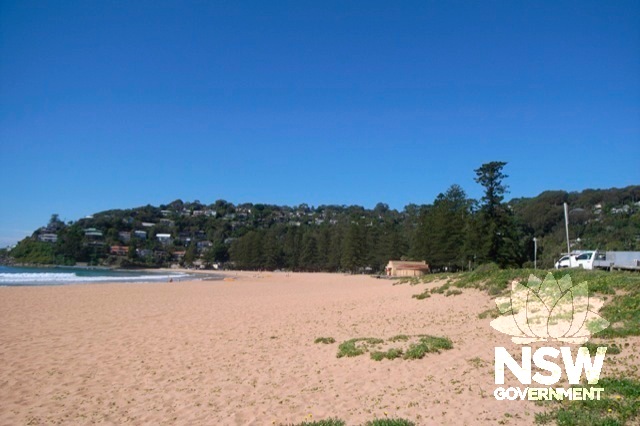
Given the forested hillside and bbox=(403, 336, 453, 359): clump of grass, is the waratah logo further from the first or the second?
the forested hillside

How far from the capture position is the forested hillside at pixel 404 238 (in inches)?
1565

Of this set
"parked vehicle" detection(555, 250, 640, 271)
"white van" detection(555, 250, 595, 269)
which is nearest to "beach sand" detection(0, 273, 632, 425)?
"parked vehicle" detection(555, 250, 640, 271)

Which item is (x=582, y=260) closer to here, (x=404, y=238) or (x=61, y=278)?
(x=404, y=238)

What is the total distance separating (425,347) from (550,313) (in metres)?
3.66

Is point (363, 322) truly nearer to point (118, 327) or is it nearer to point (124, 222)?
point (118, 327)

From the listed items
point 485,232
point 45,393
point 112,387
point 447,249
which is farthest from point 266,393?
point 447,249

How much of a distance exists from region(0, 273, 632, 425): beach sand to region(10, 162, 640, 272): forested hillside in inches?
945

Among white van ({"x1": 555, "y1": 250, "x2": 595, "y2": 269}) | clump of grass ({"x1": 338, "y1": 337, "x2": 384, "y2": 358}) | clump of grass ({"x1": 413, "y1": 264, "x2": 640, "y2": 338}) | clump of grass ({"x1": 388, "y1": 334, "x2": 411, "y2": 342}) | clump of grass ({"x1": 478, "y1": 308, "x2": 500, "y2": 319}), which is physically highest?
white van ({"x1": 555, "y1": 250, "x2": 595, "y2": 269})

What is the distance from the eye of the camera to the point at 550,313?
431 inches

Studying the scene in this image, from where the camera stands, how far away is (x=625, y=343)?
27.5 feet

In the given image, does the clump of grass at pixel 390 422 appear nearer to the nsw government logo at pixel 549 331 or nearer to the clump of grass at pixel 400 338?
the nsw government logo at pixel 549 331

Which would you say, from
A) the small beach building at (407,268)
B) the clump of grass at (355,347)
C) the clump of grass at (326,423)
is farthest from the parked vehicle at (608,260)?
the small beach building at (407,268)

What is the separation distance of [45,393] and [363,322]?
368 inches

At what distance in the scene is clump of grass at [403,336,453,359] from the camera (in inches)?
361
